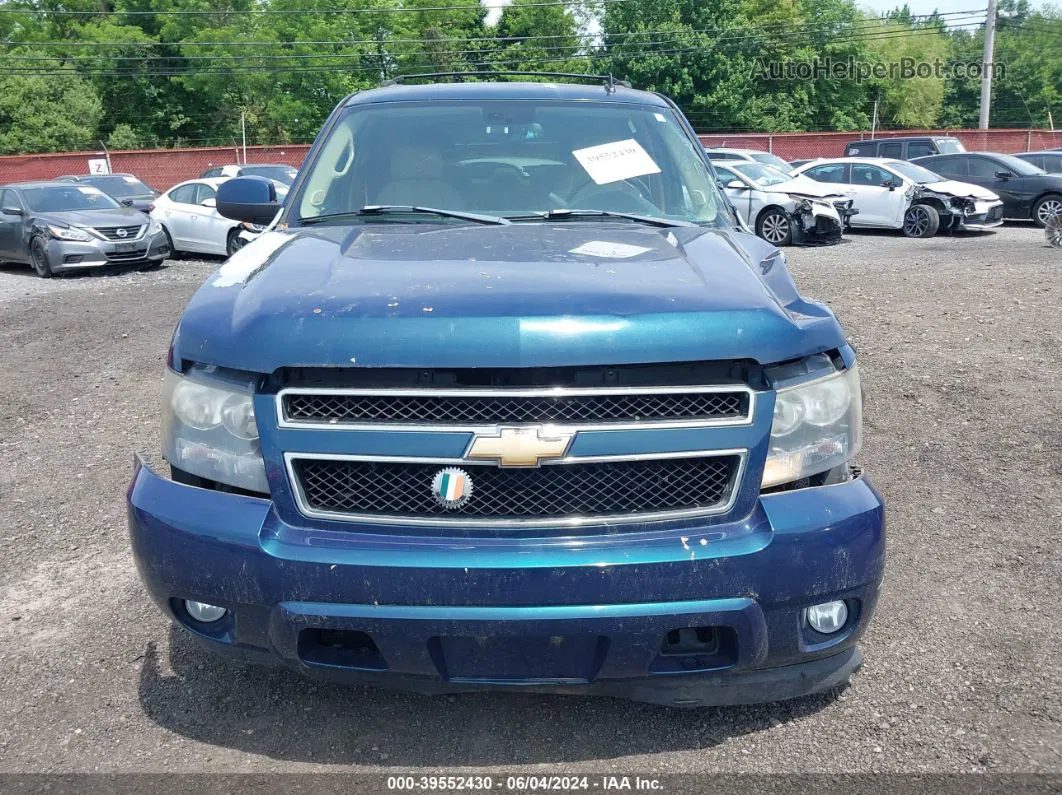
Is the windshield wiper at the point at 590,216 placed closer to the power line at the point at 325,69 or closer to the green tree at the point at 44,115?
the power line at the point at 325,69

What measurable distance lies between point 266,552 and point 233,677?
97 cm

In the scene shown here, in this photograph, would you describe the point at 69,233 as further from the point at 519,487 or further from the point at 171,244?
the point at 519,487

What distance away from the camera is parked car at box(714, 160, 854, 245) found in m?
15.9

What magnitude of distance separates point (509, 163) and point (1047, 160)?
830 inches

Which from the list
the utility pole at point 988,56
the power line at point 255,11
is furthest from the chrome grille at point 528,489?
the power line at point 255,11

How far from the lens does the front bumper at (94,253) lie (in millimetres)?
14273

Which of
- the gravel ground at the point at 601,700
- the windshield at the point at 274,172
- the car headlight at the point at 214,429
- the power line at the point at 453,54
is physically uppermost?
→ the power line at the point at 453,54

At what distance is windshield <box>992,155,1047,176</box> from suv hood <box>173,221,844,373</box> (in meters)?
19.1

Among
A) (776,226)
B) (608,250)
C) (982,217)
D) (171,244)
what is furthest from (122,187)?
(608,250)

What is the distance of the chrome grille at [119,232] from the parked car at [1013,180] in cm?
1580

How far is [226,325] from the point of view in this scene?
2514mm

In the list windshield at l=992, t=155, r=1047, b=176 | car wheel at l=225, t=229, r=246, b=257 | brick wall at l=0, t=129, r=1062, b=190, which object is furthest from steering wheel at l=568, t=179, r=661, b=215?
brick wall at l=0, t=129, r=1062, b=190

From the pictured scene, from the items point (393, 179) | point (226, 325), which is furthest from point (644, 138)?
point (226, 325)

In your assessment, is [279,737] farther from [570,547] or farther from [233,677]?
[570,547]
